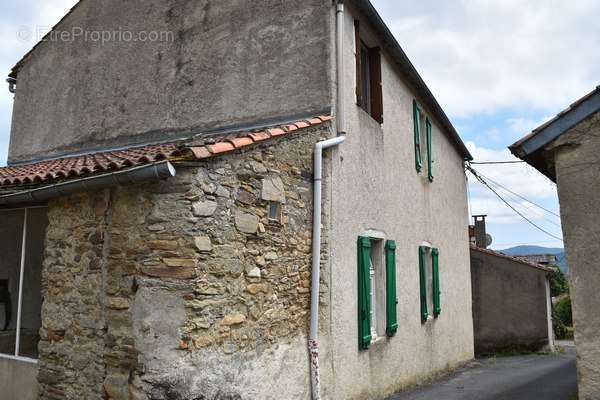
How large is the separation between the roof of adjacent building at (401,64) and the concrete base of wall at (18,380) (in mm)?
5949

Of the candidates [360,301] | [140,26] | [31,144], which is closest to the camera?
[360,301]

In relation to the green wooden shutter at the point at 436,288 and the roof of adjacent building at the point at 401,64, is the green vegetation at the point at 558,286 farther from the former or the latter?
the green wooden shutter at the point at 436,288

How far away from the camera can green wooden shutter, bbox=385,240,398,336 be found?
737 centimetres

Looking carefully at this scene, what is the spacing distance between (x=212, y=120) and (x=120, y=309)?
10.8 feet

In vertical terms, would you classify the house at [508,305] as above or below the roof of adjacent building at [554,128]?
below

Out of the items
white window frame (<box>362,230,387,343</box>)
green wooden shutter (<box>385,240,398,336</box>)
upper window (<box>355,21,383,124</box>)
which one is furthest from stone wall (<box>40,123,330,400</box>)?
upper window (<box>355,21,383,124</box>)

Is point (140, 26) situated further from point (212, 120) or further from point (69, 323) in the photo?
point (69, 323)

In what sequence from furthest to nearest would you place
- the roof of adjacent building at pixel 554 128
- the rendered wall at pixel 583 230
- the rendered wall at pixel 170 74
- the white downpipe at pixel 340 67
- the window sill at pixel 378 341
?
the window sill at pixel 378 341 → the rendered wall at pixel 170 74 → the white downpipe at pixel 340 67 → the roof of adjacent building at pixel 554 128 → the rendered wall at pixel 583 230

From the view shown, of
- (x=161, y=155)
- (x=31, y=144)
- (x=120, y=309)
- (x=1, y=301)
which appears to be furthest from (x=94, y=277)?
(x=31, y=144)

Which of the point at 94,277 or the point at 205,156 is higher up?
the point at 205,156

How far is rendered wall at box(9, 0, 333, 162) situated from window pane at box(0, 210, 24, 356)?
181 cm

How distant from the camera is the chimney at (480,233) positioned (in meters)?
18.2

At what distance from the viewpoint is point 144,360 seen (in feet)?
13.9

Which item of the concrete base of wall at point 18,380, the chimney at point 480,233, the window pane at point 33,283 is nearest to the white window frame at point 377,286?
the concrete base of wall at point 18,380
